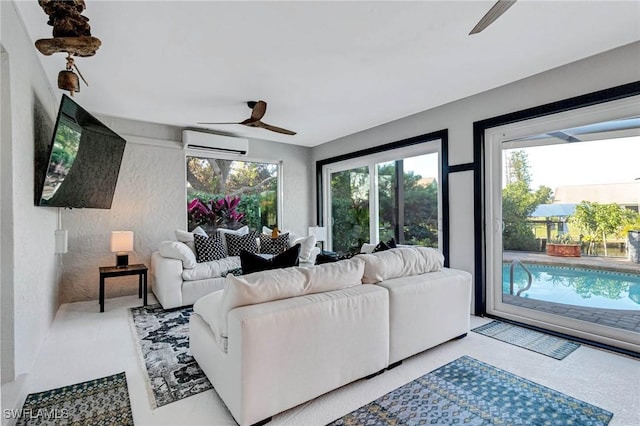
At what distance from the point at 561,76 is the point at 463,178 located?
1.30m

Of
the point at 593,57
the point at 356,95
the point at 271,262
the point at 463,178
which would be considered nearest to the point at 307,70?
the point at 356,95

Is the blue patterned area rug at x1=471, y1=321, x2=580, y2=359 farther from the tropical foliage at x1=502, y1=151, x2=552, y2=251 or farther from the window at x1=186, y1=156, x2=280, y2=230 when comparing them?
the window at x1=186, y1=156, x2=280, y2=230

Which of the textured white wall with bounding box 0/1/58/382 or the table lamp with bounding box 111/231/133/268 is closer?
the textured white wall with bounding box 0/1/58/382

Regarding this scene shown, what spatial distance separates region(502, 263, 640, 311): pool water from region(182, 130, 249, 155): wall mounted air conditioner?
420 centimetres

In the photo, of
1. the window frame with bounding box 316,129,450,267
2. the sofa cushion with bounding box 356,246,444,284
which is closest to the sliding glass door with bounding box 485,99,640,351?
the window frame with bounding box 316,129,450,267

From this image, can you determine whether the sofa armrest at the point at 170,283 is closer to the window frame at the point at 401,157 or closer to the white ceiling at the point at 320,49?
the white ceiling at the point at 320,49

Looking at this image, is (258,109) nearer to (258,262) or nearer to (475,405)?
(258,262)

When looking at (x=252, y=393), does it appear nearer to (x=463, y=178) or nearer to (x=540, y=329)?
(x=540, y=329)

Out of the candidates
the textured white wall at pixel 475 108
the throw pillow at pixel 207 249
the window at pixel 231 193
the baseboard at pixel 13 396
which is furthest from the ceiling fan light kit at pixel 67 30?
the textured white wall at pixel 475 108

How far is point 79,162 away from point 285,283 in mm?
2486

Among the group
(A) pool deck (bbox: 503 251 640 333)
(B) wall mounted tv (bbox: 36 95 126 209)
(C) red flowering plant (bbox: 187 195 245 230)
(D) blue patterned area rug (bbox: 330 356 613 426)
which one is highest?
(B) wall mounted tv (bbox: 36 95 126 209)

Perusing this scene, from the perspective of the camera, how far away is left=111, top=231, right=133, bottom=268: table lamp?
3.87m

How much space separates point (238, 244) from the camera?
15.2ft

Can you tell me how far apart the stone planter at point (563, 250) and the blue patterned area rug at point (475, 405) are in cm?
161
